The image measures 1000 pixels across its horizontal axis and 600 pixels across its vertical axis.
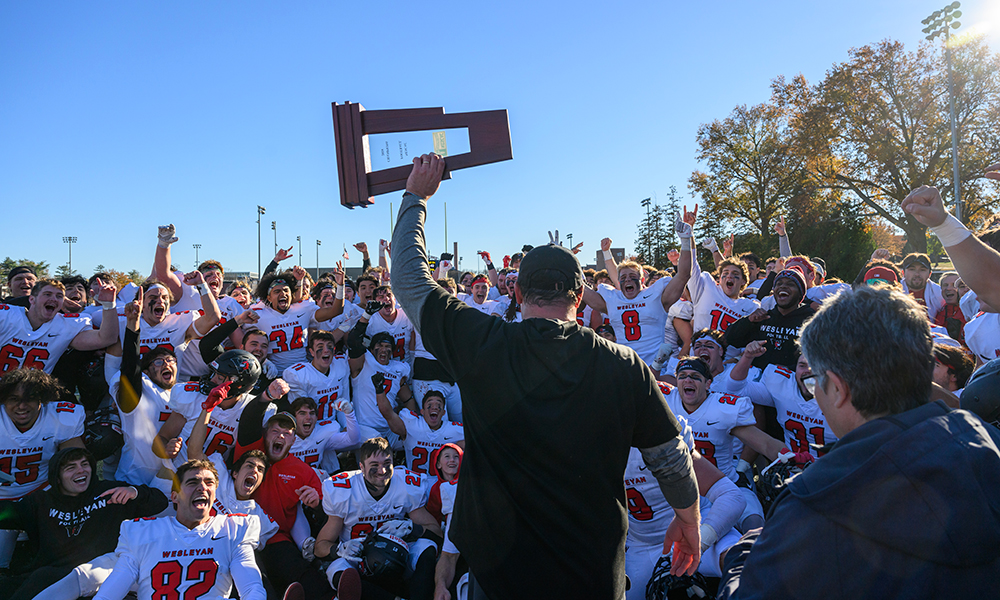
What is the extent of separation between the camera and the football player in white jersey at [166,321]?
5.81 metres

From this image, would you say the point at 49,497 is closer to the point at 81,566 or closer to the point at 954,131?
the point at 81,566

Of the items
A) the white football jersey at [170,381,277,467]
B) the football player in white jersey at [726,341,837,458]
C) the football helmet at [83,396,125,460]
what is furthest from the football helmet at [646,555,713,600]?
the football helmet at [83,396,125,460]

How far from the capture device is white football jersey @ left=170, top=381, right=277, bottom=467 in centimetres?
523

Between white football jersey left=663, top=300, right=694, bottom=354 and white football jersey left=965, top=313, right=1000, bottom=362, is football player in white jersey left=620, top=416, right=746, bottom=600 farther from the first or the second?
white football jersey left=663, top=300, right=694, bottom=354

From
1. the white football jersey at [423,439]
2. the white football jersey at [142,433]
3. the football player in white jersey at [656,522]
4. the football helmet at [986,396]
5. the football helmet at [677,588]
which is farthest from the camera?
the white football jersey at [423,439]

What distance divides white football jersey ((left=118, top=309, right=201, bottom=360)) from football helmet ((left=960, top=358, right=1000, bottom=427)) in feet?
20.4

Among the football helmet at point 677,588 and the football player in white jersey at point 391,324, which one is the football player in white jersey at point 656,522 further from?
the football player in white jersey at point 391,324

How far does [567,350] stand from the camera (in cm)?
182

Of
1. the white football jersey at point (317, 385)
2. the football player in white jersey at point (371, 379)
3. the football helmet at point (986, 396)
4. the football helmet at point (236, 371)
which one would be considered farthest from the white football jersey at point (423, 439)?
the football helmet at point (986, 396)

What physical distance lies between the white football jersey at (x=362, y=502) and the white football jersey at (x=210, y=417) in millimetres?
1173

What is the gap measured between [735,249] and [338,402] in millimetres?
24905

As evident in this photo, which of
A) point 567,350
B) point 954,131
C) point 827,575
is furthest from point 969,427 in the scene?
point 954,131

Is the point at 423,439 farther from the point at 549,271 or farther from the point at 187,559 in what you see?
the point at 549,271

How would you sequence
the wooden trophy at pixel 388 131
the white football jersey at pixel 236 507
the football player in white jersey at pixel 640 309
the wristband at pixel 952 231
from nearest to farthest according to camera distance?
the wristband at pixel 952 231
the wooden trophy at pixel 388 131
the white football jersey at pixel 236 507
the football player in white jersey at pixel 640 309
